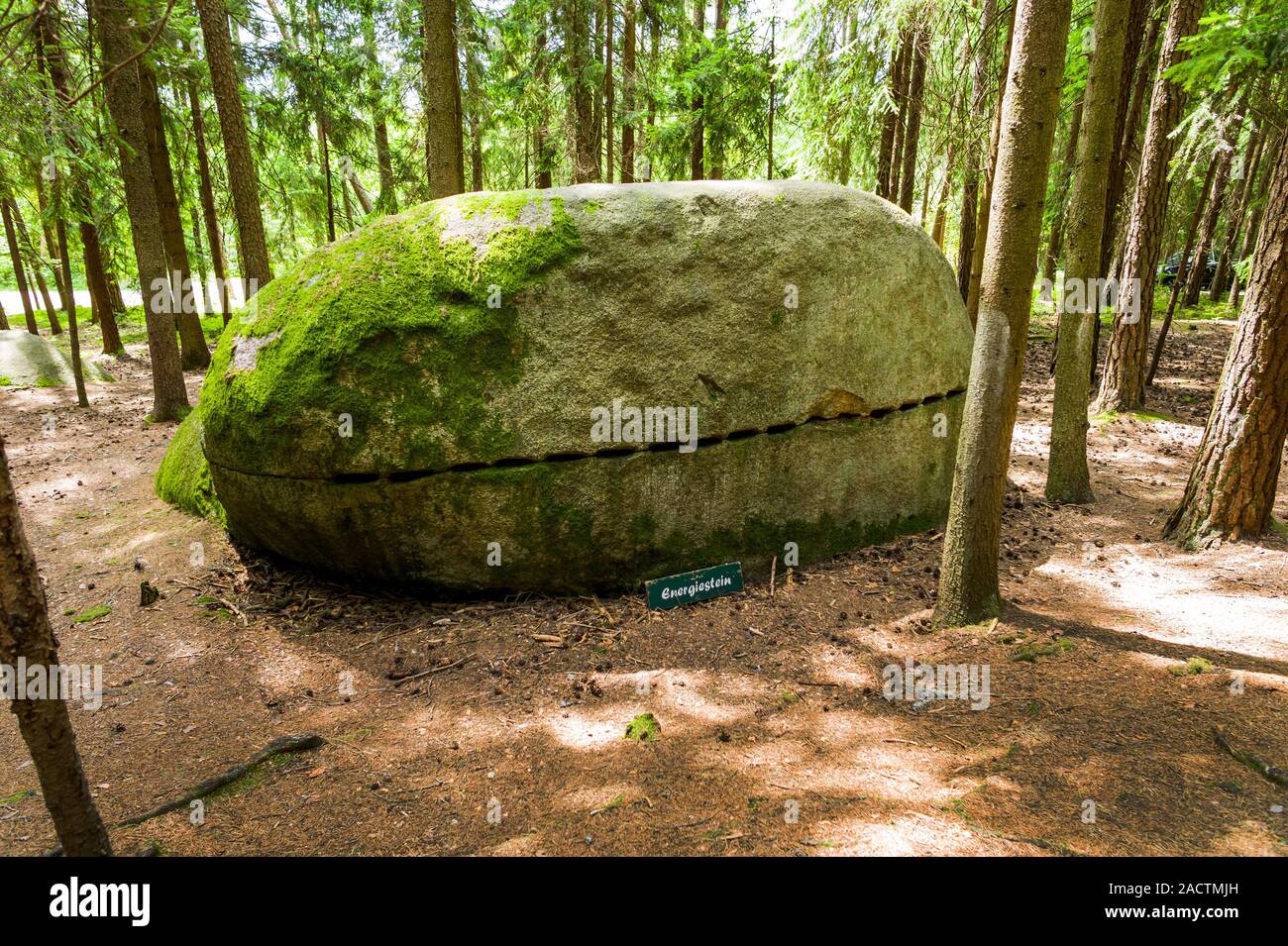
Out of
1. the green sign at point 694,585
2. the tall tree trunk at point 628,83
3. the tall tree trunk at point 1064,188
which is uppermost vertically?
the tall tree trunk at point 628,83

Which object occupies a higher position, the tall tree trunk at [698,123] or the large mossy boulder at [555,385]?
the tall tree trunk at [698,123]

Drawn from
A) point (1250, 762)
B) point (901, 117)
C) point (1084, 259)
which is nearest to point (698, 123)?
point (901, 117)

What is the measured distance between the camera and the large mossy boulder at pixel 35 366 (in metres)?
12.3

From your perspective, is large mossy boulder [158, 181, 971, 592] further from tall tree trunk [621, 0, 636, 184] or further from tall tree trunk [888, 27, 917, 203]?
tall tree trunk [621, 0, 636, 184]

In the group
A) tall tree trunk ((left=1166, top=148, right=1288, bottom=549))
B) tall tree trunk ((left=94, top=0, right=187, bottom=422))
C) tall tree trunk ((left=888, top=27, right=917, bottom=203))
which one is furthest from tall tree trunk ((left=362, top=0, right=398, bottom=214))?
tall tree trunk ((left=1166, top=148, right=1288, bottom=549))

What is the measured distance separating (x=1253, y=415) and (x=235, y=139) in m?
10.9

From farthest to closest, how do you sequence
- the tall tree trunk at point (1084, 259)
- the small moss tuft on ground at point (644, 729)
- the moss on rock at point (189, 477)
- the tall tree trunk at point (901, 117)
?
the tall tree trunk at point (901, 117), the moss on rock at point (189, 477), the tall tree trunk at point (1084, 259), the small moss tuft on ground at point (644, 729)

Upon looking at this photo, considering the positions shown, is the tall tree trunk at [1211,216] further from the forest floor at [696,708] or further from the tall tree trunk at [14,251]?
the tall tree trunk at [14,251]

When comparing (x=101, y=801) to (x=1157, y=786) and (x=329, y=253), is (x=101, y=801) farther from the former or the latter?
(x=1157, y=786)

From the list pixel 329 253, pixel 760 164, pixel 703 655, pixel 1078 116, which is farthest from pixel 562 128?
pixel 703 655

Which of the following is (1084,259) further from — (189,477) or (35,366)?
(35,366)

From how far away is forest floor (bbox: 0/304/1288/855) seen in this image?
9.58 ft

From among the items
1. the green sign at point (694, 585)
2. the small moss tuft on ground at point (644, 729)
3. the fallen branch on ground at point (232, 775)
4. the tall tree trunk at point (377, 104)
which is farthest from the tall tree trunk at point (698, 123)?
the fallen branch on ground at point (232, 775)

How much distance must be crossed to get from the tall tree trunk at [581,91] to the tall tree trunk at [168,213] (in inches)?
236
